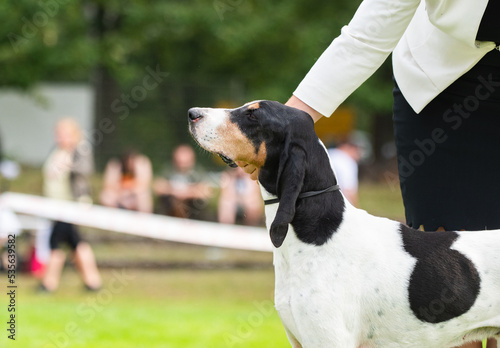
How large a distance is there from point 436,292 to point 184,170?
420 inches

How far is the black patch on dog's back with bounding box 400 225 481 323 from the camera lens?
288 cm

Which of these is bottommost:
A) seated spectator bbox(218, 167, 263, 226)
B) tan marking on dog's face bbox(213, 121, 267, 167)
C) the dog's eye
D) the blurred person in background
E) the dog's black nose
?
seated spectator bbox(218, 167, 263, 226)

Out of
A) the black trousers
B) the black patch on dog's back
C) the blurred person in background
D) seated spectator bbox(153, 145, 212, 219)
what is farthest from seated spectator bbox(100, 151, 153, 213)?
the black patch on dog's back

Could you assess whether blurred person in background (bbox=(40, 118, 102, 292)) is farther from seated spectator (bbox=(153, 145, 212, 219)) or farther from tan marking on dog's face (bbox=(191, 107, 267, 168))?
tan marking on dog's face (bbox=(191, 107, 267, 168))

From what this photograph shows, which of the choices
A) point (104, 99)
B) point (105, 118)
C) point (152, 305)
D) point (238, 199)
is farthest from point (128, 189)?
point (104, 99)

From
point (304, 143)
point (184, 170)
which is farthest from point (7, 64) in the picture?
point (304, 143)

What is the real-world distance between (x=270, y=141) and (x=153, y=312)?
17.1 feet

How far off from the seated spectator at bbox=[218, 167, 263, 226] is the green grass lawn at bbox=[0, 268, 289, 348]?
7.18ft

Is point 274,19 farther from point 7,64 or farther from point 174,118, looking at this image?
point 7,64

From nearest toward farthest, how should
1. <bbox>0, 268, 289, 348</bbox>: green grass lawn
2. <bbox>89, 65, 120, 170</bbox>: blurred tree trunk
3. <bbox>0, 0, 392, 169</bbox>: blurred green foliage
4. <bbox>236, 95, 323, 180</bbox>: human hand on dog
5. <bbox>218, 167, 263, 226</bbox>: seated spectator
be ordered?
1. <bbox>236, 95, 323, 180</bbox>: human hand on dog
2. <bbox>0, 268, 289, 348</bbox>: green grass lawn
3. <bbox>218, 167, 263, 226</bbox>: seated spectator
4. <bbox>89, 65, 120, 170</bbox>: blurred tree trunk
5. <bbox>0, 0, 392, 169</bbox>: blurred green foliage

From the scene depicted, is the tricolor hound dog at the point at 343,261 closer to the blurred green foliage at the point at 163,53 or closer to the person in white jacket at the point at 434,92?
the person in white jacket at the point at 434,92

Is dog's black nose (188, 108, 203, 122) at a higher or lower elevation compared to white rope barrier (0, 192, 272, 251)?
higher

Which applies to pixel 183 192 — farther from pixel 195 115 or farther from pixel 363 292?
pixel 363 292

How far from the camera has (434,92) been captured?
3070 mm
